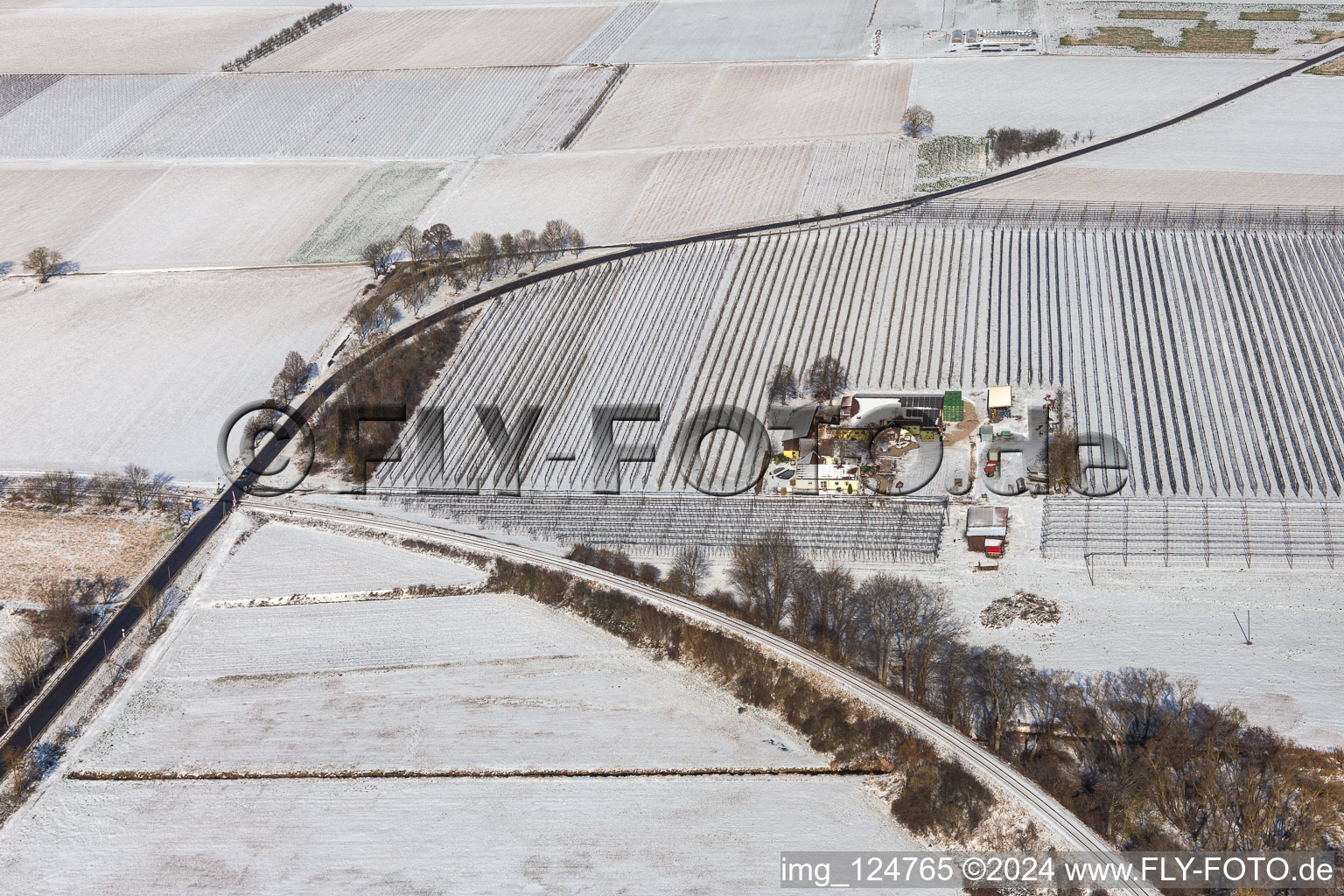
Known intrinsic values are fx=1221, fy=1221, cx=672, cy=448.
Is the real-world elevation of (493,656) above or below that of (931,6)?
below

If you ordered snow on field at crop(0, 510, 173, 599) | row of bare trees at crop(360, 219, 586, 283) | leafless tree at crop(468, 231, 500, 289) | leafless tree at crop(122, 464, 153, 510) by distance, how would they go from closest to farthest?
snow on field at crop(0, 510, 173, 599)
leafless tree at crop(122, 464, 153, 510)
leafless tree at crop(468, 231, 500, 289)
row of bare trees at crop(360, 219, 586, 283)

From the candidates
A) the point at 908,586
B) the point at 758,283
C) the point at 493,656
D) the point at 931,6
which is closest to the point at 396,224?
the point at 758,283

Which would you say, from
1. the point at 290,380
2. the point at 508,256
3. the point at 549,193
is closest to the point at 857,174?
the point at 549,193

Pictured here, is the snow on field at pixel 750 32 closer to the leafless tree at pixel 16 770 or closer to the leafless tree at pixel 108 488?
the leafless tree at pixel 108 488

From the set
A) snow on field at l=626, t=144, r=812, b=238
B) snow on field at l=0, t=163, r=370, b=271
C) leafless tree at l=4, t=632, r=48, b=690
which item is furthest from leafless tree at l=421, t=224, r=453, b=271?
leafless tree at l=4, t=632, r=48, b=690

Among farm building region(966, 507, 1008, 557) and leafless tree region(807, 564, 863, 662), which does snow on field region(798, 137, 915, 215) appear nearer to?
farm building region(966, 507, 1008, 557)

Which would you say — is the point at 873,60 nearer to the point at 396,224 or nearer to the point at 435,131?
the point at 435,131
